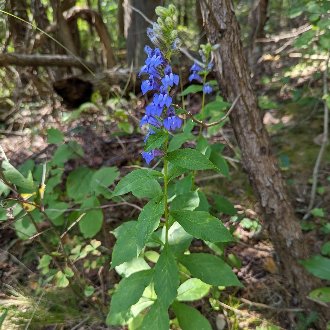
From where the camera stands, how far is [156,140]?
5.18ft

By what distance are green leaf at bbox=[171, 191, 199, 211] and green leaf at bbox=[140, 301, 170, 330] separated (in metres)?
0.51

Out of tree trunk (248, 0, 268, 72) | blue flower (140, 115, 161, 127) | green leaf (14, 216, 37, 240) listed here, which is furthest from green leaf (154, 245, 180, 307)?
tree trunk (248, 0, 268, 72)

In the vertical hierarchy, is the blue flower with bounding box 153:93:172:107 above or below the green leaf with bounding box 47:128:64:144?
above

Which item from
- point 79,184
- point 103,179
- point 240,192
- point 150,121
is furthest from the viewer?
point 240,192

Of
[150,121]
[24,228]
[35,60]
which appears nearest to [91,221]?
[24,228]

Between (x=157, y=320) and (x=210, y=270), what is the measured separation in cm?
38

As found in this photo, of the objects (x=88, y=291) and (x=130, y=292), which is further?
(x=88, y=291)

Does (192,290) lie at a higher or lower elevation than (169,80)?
lower

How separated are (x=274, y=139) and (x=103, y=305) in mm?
2593

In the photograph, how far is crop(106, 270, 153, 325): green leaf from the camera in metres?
1.91

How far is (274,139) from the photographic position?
4.04m

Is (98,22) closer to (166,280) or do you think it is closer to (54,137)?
(54,137)

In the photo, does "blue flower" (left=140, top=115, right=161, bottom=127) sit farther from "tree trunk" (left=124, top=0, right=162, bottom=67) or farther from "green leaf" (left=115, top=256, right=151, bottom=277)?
"tree trunk" (left=124, top=0, right=162, bottom=67)

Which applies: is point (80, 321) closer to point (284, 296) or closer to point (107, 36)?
point (284, 296)
